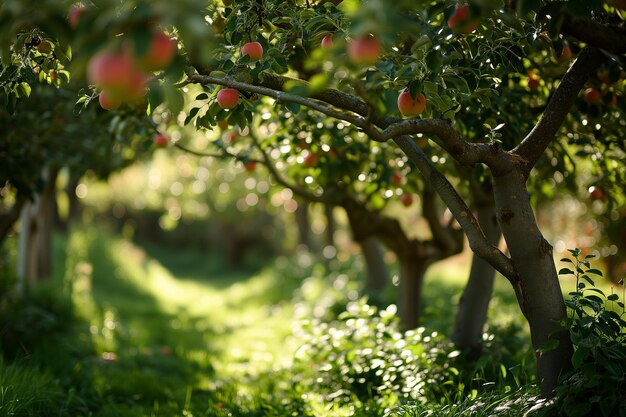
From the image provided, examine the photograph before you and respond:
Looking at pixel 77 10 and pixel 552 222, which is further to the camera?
pixel 552 222

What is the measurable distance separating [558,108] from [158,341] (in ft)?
16.8

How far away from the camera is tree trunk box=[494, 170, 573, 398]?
2686 mm

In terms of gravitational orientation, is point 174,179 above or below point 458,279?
above

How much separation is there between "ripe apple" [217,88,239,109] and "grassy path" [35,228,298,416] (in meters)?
2.01

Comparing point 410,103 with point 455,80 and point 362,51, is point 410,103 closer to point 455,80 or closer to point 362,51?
point 455,80

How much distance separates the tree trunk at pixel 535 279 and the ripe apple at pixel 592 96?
3.51 feet

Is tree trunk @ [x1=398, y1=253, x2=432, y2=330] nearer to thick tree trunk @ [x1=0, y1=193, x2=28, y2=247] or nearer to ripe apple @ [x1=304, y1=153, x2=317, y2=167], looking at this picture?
ripe apple @ [x1=304, y1=153, x2=317, y2=167]

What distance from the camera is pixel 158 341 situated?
657 centimetres

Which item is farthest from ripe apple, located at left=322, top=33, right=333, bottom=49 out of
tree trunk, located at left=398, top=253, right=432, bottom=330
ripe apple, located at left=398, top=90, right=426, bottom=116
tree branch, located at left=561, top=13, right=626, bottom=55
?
tree trunk, located at left=398, top=253, right=432, bottom=330

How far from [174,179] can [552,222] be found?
8.32 m

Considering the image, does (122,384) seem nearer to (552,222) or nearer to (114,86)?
(114,86)

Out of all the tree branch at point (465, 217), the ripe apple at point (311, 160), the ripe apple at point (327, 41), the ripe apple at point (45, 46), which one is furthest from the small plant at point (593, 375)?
the ripe apple at point (45, 46)

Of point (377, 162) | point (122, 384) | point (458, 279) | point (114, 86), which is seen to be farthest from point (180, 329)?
point (114, 86)

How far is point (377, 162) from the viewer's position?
4.02 metres
